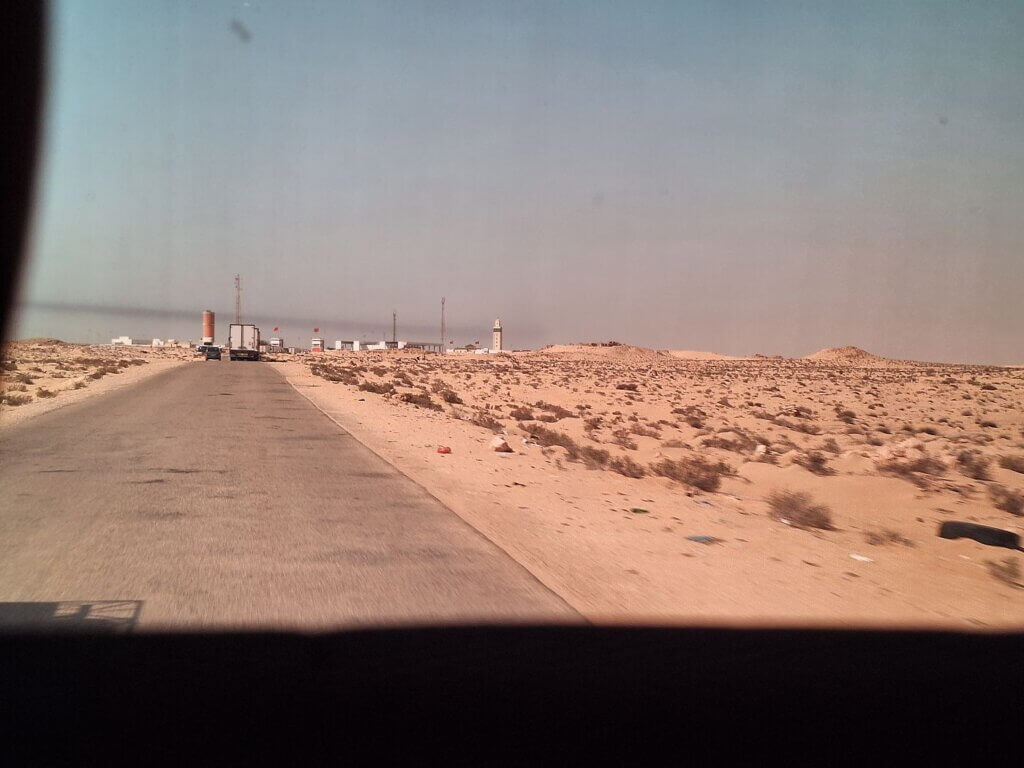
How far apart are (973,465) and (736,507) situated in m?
6.79

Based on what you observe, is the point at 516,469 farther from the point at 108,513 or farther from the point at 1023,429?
the point at 1023,429

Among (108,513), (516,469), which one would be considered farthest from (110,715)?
(516,469)

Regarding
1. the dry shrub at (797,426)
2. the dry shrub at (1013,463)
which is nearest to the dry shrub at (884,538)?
the dry shrub at (1013,463)

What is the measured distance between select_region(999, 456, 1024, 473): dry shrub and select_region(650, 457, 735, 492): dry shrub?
5527 millimetres

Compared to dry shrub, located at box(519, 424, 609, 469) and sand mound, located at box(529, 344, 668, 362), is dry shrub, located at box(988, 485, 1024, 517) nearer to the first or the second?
dry shrub, located at box(519, 424, 609, 469)

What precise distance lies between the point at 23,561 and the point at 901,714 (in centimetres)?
740

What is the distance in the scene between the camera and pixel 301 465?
47.5 feet

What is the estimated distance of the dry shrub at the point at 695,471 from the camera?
14508 mm

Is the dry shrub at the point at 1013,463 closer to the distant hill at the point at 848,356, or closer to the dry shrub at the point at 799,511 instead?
the dry shrub at the point at 799,511

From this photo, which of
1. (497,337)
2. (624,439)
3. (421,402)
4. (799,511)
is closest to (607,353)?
(497,337)

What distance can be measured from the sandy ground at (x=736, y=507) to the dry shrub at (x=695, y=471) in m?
0.05

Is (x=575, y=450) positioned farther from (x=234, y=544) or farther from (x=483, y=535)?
(x=234, y=544)

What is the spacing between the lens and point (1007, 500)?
13.2 m

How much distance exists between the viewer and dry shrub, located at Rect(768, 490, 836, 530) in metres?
11.4
